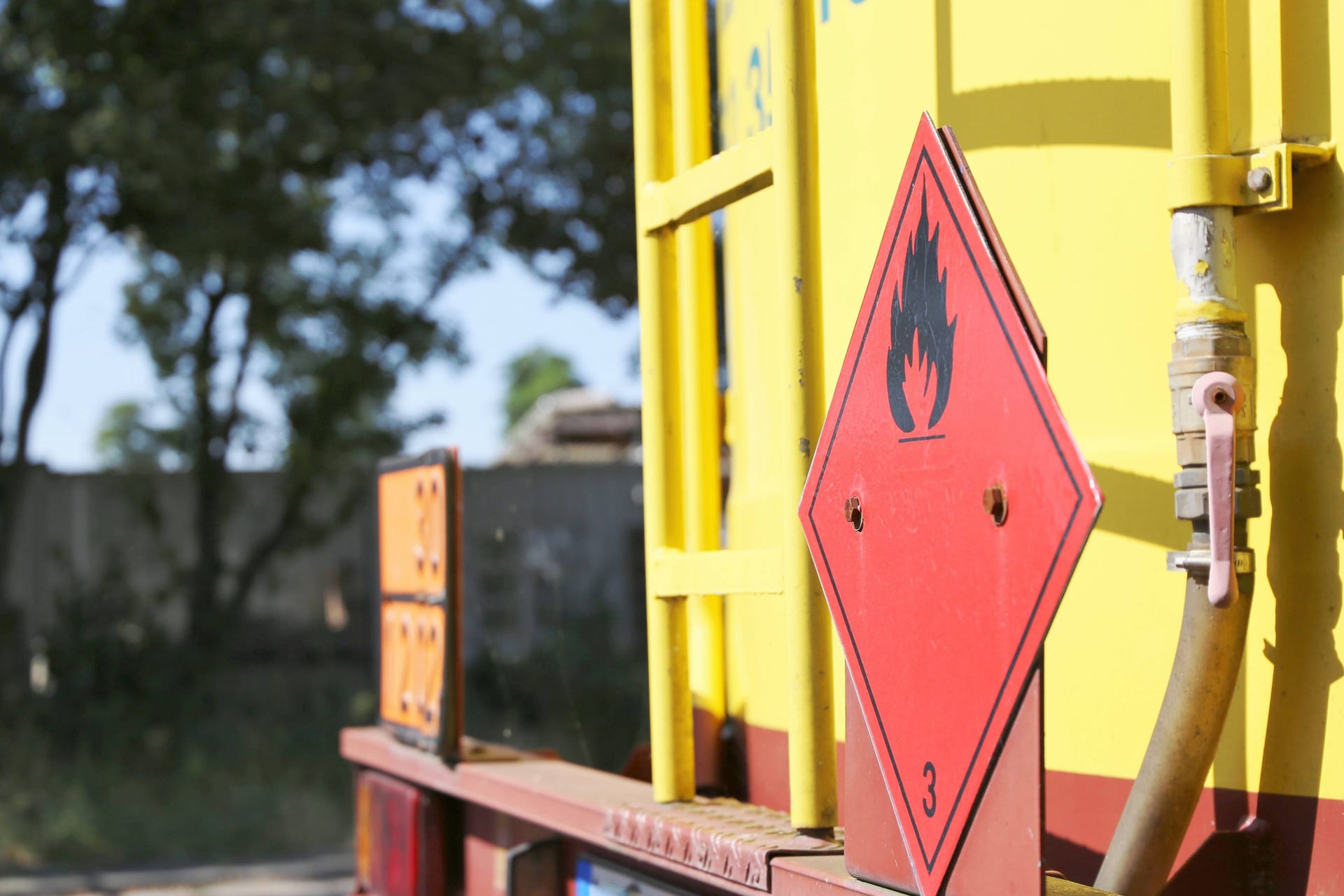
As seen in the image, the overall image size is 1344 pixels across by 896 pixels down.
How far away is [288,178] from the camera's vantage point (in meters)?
10.6

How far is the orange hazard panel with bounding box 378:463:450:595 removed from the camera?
2.35 m

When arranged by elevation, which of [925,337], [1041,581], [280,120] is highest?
[280,120]

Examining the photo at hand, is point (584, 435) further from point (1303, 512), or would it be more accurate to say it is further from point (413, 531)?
point (1303, 512)

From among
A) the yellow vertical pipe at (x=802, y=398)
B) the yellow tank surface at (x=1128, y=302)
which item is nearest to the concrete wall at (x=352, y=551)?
the yellow tank surface at (x=1128, y=302)

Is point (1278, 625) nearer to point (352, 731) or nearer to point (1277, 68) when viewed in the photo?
point (1277, 68)

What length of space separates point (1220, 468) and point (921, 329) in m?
0.32

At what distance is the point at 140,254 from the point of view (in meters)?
11.3

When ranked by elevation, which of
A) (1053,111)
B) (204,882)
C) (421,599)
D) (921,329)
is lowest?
(204,882)

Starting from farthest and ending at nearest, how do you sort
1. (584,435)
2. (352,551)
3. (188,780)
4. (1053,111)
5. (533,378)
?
(533,378), (584,435), (352,551), (188,780), (1053,111)

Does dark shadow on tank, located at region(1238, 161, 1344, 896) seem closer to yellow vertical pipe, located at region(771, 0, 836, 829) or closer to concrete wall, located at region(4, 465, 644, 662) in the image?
yellow vertical pipe, located at region(771, 0, 836, 829)

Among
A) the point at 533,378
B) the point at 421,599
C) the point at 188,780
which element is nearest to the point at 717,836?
the point at 421,599

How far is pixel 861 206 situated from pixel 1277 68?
577 millimetres

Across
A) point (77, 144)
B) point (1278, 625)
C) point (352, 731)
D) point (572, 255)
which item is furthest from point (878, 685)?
point (572, 255)

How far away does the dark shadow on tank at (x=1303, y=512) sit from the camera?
1.36 meters
